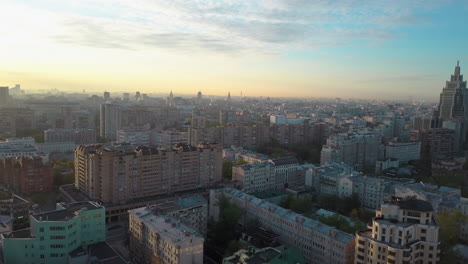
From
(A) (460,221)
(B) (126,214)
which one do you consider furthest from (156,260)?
(A) (460,221)

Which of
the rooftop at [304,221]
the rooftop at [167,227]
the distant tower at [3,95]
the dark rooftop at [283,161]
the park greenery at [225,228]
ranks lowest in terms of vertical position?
the park greenery at [225,228]

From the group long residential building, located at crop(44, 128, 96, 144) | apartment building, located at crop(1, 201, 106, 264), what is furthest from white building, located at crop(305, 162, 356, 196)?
long residential building, located at crop(44, 128, 96, 144)

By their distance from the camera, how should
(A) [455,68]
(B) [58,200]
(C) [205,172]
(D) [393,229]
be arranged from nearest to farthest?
(D) [393,229] < (B) [58,200] < (C) [205,172] < (A) [455,68]

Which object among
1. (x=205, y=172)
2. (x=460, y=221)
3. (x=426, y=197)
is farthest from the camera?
(x=205, y=172)

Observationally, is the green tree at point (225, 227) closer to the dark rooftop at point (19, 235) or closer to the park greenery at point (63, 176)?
the dark rooftop at point (19, 235)

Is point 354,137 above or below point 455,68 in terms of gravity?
below

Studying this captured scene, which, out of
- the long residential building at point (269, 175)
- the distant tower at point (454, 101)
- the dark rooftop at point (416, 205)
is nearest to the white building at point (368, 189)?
the long residential building at point (269, 175)

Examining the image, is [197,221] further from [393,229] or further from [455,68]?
[455,68]
